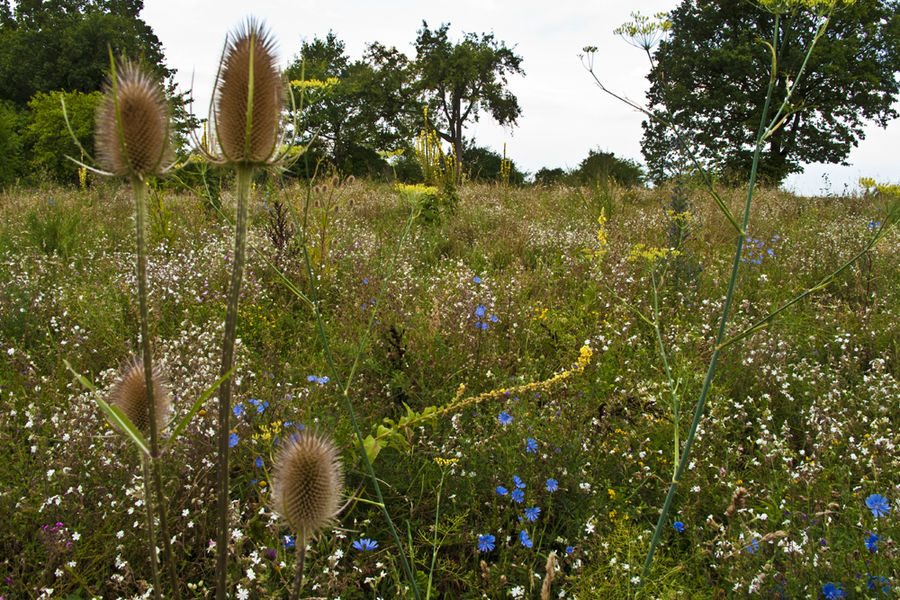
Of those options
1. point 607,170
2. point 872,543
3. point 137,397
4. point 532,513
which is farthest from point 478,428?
point 607,170

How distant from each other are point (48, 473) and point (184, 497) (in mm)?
459

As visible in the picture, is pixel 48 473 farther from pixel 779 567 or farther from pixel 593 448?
pixel 779 567

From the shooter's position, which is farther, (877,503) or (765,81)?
(765,81)

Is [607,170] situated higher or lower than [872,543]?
higher

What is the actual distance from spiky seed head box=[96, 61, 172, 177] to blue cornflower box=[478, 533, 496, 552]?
5.00 ft

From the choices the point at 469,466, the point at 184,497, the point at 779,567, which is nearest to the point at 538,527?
the point at 469,466

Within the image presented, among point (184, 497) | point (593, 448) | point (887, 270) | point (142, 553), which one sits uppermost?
point (887, 270)

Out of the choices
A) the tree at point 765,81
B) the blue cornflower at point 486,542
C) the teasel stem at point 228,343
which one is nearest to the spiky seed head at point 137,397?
the teasel stem at point 228,343

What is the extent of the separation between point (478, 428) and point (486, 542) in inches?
24.7

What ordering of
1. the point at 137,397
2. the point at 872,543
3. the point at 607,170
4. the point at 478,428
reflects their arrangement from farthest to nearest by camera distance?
the point at 607,170
the point at 478,428
the point at 872,543
the point at 137,397

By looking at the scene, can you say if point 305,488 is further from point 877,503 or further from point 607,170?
point 607,170

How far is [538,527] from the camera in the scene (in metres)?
2.12

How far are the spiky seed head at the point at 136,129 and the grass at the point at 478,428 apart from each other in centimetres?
76

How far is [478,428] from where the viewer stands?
2.43 m
